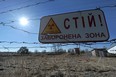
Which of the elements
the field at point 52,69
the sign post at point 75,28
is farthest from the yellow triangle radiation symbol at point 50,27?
the field at point 52,69

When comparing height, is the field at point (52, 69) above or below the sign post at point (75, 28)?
below

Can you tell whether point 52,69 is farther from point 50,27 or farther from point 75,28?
point 75,28

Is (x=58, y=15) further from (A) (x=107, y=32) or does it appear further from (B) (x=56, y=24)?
(A) (x=107, y=32)

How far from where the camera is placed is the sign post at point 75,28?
6.78ft

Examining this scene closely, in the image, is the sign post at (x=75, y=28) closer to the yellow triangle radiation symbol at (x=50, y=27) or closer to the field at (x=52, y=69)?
the yellow triangle radiation symbol at (x=50, y=27)

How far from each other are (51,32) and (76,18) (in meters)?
0.38

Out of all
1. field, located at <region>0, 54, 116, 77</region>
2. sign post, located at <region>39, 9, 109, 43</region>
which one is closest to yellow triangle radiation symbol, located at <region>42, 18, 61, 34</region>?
sign post, located at <region>39, 9, 109, 43</region>

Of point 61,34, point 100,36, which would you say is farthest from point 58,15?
point 100,36

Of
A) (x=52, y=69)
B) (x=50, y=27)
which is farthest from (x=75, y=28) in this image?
(x=52, y=69)

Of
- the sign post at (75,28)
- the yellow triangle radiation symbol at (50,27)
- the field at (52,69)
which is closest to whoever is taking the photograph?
the sign post at (75,28)

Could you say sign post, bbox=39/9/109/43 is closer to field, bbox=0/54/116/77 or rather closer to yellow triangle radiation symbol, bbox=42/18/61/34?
yellow triangle radiation symbol, bbox=42/18/61/34

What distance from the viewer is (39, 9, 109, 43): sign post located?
6.78ft

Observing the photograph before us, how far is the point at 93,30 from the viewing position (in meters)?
2.08

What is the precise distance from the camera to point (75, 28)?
2131 mm
